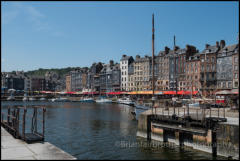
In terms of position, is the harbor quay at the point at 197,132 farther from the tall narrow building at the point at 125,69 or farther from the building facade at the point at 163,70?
the tall narrow building at the point at 125,69

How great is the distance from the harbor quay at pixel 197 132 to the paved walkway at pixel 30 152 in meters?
10.1

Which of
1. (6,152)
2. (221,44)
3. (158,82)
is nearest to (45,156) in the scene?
(6,152)

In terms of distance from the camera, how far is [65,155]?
13.3m

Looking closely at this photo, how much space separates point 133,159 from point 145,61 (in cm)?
10570

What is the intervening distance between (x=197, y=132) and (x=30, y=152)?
11.8m

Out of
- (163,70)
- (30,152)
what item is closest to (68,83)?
(163,70)

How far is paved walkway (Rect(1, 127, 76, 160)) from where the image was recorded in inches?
498

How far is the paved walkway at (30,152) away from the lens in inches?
498

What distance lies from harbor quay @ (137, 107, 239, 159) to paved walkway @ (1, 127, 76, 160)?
1008cm

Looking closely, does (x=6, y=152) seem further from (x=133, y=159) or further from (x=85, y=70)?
(x=85, y=70)

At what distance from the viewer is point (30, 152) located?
13688 mm

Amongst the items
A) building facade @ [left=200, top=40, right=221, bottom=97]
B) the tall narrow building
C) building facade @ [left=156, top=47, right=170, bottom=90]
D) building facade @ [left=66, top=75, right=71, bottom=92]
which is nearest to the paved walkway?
building facade @ [left=200, top=40, right=221, bottom=97]

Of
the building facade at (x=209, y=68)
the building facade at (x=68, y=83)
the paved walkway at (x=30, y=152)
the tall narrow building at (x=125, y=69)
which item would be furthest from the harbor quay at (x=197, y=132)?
the building facade at (x=68, y=83)

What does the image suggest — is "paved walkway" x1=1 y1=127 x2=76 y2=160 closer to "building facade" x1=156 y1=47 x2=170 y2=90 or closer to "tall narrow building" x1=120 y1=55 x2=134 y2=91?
"building facade" x1=156 y1=47 x2=170 y2=90
